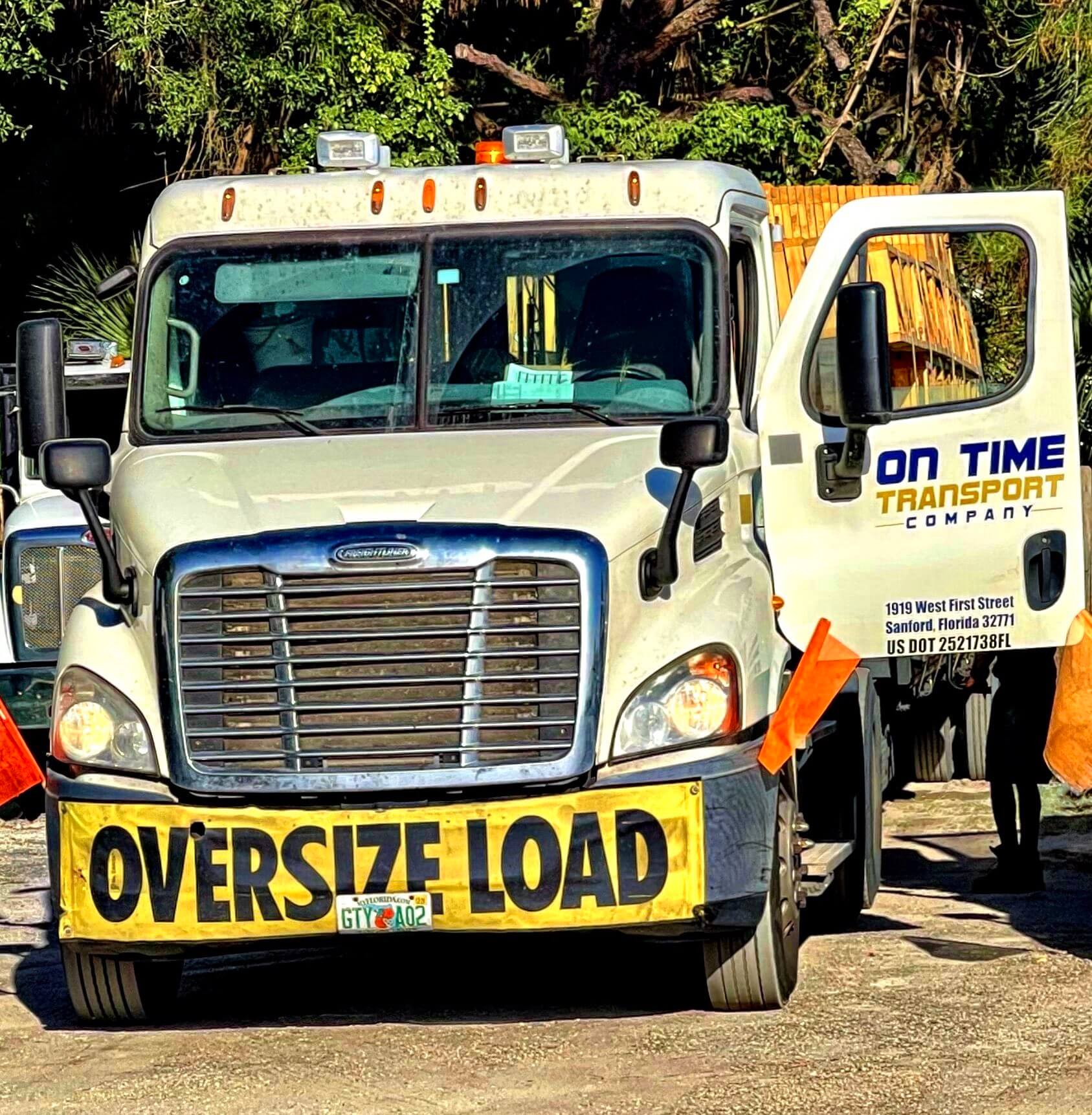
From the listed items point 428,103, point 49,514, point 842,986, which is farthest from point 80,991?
point 428,103

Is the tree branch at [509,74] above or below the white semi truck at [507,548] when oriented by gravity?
above

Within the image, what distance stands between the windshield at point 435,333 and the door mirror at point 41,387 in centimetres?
39

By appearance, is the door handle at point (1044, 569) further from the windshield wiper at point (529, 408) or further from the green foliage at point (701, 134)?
the green foliage at point (701, 134)

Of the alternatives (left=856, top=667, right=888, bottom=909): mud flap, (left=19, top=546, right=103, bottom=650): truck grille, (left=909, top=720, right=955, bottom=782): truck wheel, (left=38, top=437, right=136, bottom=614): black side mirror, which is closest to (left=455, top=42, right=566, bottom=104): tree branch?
(left=19, top=546, right=103, bottom=650): truck grille

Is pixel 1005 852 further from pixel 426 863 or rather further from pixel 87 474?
pixel 87 474

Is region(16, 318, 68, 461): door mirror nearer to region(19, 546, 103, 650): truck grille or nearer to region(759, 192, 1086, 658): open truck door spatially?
region(759, 192, 1086, 658): open truck door

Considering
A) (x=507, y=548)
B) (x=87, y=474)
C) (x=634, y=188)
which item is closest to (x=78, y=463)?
(x=87, y=474)

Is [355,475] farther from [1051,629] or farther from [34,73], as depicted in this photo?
[34,73]

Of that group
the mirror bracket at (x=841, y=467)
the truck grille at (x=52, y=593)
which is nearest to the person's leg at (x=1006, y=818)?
the mirror bracket at (x=841, y=467)

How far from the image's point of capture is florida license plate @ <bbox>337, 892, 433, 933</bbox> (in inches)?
264

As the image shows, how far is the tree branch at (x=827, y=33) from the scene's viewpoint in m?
20.8

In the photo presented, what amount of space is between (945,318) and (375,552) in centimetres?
450

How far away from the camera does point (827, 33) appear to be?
818 inches

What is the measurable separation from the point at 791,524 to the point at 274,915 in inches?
83.8
